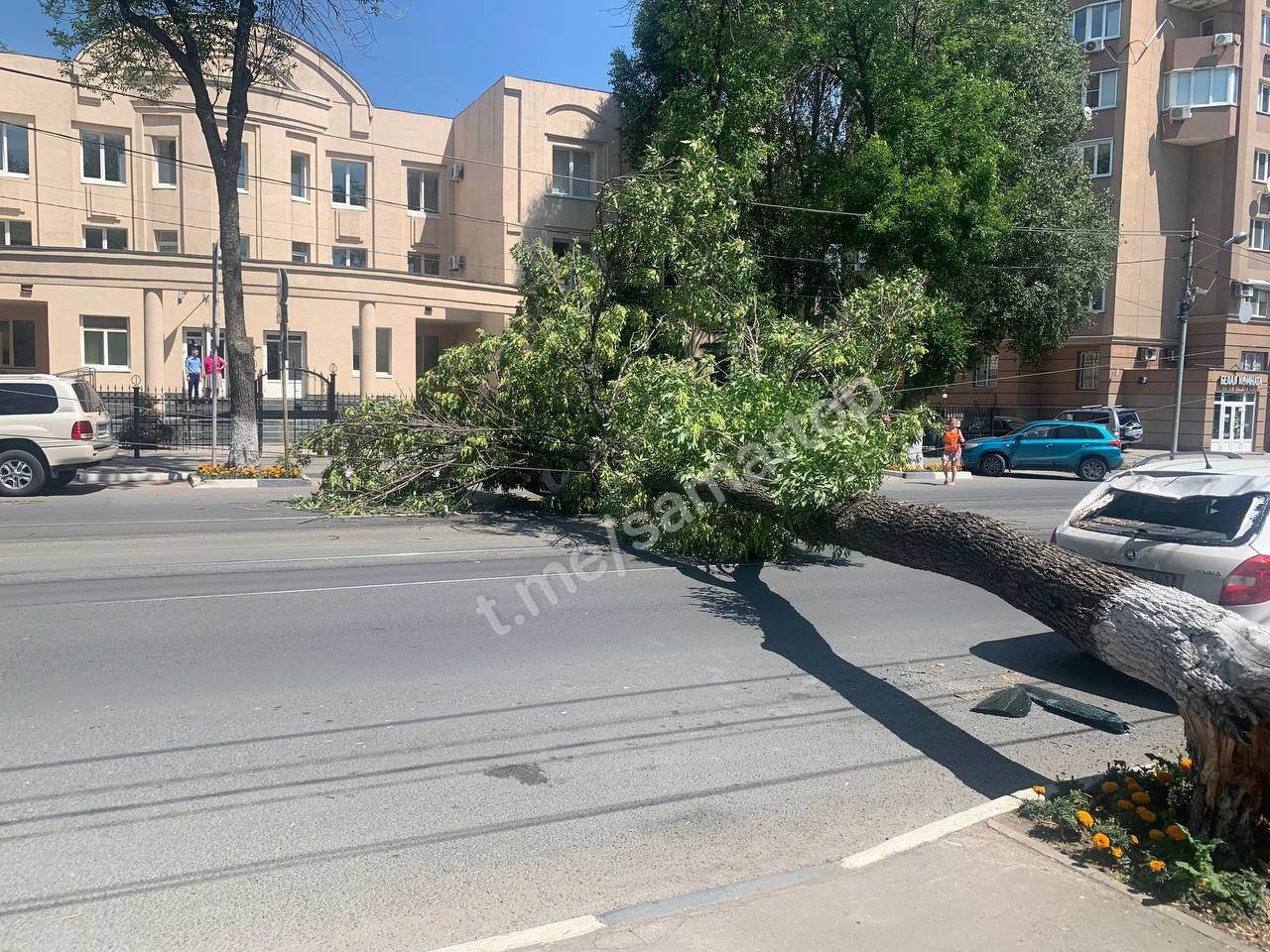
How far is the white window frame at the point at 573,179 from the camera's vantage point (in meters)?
33.6

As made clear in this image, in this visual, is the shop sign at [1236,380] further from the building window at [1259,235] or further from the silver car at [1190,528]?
the silver car at [1190,528]

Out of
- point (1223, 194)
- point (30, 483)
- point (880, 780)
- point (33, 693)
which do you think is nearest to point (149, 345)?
point (30, 483)

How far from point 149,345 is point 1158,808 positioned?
2955cm

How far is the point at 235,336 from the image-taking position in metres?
19.3

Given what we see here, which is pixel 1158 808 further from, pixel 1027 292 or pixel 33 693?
pixel 1027 292

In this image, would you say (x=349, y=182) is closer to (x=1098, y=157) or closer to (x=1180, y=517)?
(x=1098, y=157)

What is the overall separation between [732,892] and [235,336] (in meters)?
18.1

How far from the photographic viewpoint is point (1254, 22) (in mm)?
38156

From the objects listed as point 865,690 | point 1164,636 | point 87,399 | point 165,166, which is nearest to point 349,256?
point 165,166

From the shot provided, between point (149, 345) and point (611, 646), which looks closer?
point (611, 646)

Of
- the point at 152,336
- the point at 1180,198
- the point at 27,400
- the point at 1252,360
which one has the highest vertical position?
the point at 1180,198

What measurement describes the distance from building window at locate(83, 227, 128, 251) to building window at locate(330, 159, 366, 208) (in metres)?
6.77

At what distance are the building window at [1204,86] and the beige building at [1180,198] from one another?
39mm

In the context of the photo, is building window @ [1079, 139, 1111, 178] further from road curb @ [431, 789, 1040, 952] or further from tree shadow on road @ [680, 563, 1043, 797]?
road curb @ [431, 789, 1040, 952]
